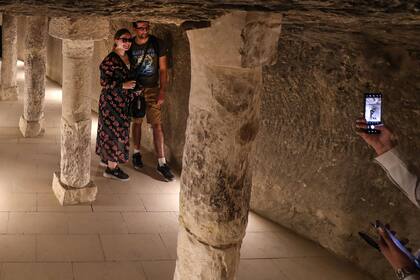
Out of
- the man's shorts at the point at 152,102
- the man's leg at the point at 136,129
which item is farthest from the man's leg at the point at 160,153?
the man's leg at the point at 136,129

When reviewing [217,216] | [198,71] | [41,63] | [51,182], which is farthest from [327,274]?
[41,63]

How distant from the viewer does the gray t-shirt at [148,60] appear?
6.60 m

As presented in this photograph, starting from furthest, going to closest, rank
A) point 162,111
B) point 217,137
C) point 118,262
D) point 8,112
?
point 8,112 → point 162,111 → point 118,262 → point 217,137

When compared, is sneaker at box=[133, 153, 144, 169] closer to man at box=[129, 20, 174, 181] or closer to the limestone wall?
man at box=[129, 20, 174, 181]

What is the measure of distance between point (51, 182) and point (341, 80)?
12.2 feet

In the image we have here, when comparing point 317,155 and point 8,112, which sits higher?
point 317,155

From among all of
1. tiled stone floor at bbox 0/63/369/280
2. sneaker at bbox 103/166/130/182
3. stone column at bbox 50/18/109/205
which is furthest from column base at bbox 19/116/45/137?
stone column at bbox 50/18/109/205

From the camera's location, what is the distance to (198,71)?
126 inches

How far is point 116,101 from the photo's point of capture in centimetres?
646

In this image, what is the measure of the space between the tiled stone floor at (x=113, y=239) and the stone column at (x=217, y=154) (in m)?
1.51

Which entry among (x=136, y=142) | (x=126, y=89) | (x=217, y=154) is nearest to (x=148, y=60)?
(x=126, y=89)

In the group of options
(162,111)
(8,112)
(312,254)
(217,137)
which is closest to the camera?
(217,137)

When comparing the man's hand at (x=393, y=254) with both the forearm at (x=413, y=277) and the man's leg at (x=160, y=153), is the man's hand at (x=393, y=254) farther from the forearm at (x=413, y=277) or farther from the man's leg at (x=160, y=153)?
the man's leg at (x=160, y=153)

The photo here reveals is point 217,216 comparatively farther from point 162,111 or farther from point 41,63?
point 41,63
